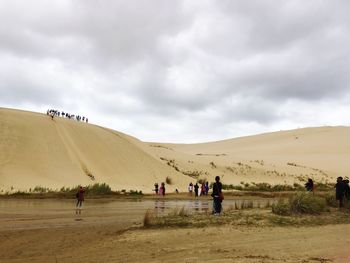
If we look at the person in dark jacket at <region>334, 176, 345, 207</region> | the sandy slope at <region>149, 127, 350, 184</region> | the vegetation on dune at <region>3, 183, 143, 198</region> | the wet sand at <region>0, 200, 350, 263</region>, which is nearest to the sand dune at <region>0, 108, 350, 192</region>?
the sandy slope at <region>149, 127, 350, 184</region>

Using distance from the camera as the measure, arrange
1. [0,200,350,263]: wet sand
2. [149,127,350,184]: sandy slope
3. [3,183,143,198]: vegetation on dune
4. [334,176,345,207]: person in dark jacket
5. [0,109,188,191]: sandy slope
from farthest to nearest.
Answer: [149,127,350,184]: sandy slope → [0,109,188,191]: sandy slope → [3,183,143,198]: vegetation on dune → [334,176,345,207]: person in dark jacket → [0,200,350,263]: wet sand

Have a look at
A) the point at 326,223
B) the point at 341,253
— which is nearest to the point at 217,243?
the point at 341,253

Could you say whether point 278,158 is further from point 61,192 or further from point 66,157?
point 61,192

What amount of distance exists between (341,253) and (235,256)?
2.42 m

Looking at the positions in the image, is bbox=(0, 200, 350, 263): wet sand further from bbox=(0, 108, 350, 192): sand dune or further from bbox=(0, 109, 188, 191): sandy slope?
bbox=(0, 109, 188, 191): sandy slope

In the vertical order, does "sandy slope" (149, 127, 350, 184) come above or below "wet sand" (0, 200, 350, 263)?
above

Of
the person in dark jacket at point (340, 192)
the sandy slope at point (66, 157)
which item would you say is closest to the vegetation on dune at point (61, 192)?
the sandy slope at point (66, 157)

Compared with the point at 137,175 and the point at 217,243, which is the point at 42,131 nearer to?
the point at 137,175

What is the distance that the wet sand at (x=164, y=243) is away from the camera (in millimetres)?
10422

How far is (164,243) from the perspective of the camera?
12172 millimetres

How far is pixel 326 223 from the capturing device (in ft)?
55.3

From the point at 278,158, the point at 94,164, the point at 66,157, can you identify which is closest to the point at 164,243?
the point at 66,157

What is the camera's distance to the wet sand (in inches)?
410

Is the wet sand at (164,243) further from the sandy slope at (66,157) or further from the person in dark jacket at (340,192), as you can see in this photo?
the sandy slope at (66,157)
